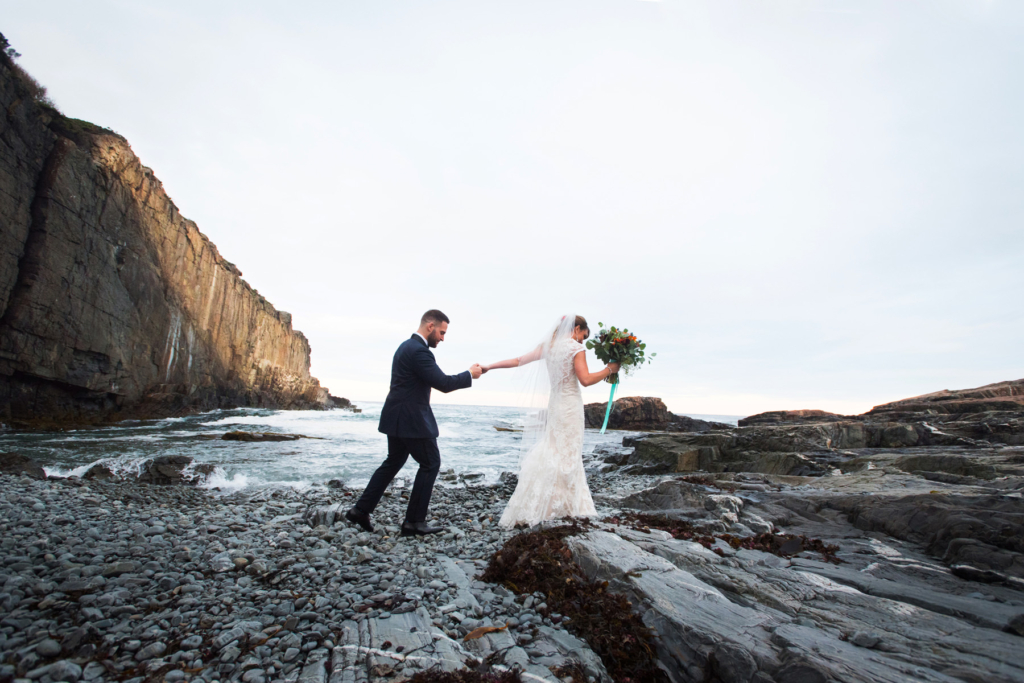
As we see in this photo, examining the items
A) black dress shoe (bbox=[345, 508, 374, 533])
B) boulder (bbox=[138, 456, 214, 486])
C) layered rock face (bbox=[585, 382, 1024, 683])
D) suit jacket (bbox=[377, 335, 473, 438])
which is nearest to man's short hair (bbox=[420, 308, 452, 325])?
suit jacket (bbox=[377, 335, 473, 438])

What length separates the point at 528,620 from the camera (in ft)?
11.3

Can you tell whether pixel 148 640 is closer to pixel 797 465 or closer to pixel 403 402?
pixel 403 402

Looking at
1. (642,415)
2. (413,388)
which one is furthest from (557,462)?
(642,415)

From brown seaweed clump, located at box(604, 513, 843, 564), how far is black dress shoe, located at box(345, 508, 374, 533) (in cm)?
343

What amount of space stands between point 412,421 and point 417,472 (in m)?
0.69

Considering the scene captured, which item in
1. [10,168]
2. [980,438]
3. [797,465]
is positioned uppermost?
[10,168]

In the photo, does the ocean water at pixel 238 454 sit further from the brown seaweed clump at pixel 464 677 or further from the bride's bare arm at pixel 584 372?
the brown seaweed clump at pixel 464 677

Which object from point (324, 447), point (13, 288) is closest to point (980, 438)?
point (324, 447)

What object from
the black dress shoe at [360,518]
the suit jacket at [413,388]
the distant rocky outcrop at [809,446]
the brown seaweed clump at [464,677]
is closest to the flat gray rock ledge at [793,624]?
the brown seaweed clump at [464,677]

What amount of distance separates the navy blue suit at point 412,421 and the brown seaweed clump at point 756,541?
2753 millimetres

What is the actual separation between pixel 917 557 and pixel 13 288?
28966 mm

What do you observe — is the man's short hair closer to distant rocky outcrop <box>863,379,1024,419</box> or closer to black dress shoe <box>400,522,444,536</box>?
black dress shoe <box>400,522,444,536</box>

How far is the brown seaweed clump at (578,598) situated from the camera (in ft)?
9.52

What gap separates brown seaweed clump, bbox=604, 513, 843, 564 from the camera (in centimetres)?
450
